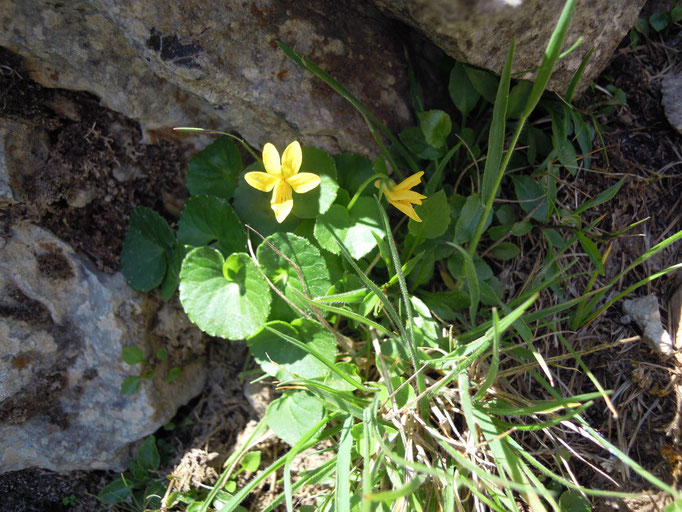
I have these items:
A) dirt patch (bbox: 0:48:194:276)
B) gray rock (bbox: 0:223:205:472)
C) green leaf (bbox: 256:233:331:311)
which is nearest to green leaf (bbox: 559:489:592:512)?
green leaf (bbox: 256:233:331:311)

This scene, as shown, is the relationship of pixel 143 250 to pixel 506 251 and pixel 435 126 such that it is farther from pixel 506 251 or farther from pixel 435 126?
pixel 506 251

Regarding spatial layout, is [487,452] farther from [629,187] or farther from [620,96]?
[620,96]

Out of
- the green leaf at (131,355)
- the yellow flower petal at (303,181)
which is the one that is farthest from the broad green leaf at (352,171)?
the green leaf at (131,355)

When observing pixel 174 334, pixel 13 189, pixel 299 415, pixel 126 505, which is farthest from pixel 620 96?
pixel 126 505

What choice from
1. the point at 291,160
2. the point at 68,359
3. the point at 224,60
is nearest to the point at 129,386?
the point at 68,359

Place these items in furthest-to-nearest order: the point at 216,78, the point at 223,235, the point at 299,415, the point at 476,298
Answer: the point at 223,235
the point at 299,415
the point at 216,78
the point at 476,298

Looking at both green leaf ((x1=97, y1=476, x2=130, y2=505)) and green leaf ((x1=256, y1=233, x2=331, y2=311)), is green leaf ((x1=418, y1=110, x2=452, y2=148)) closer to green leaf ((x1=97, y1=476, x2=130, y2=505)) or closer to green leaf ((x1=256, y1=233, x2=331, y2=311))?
green leaf ((x1=256, y1=233, x2=331, y2=311))
